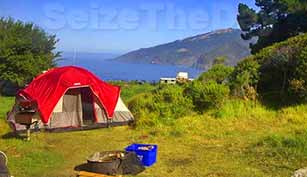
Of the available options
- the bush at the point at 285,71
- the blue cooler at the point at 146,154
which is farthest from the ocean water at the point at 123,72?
the blue cooler at the point at 146,154

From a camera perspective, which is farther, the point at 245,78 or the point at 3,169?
the point at 245,78

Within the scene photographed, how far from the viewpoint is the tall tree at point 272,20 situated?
2444cm

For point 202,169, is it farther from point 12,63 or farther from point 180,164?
point 12,63

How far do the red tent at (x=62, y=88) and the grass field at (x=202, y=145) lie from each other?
71 cm

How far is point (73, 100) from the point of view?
11.7m

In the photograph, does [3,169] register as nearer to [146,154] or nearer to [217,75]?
[146,154]

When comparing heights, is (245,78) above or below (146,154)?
above

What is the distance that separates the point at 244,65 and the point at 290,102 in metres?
2.03

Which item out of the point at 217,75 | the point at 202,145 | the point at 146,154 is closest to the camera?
the point at 146,154

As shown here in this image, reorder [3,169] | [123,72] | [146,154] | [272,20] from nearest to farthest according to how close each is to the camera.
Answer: [3,169] → [146,154] → [272,20] → [123,72]

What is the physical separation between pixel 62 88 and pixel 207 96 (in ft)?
13.6

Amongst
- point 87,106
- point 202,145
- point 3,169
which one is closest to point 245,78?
point 202,145

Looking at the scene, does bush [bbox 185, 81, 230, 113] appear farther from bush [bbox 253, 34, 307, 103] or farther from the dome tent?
the dome tent

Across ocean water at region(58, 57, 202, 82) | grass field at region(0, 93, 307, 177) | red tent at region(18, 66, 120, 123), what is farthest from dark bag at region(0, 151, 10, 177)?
ocean water at region(58, 57, 202, 82)
